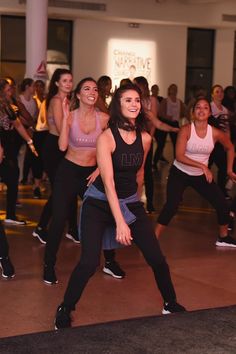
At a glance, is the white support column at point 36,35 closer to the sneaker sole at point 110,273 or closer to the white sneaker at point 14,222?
the white sneaker at point 14,222

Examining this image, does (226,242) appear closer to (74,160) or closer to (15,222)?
(74,160)

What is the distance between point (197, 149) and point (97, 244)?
2.41m

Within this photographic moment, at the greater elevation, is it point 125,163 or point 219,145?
point 125,163

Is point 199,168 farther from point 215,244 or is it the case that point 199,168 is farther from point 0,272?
point 0,272

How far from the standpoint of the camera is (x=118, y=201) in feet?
14.0

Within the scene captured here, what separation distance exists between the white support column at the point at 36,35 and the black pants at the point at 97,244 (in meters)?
9.14

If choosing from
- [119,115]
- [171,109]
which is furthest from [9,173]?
[171,109]

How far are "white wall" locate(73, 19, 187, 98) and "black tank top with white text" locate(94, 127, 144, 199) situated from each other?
47.8 feet

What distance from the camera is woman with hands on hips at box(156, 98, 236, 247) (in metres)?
6.39

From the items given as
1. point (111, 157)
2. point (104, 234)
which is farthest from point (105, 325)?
point (111, 157)

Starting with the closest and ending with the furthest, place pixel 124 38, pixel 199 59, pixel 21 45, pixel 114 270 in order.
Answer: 1. pixel 114 270
2. pixel 21 45
3. pixel 124 38
4. pixel 199 59

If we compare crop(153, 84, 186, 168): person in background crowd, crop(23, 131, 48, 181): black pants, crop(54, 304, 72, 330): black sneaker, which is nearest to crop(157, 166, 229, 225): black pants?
crop(54, 304, 72, 330): black sneaker

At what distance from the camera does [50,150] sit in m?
6.64

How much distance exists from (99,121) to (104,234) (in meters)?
1.33
